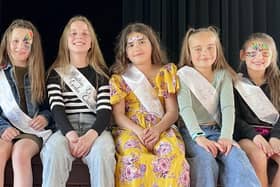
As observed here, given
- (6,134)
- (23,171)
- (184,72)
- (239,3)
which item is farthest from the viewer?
(239,3)

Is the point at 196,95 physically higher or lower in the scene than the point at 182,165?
higher

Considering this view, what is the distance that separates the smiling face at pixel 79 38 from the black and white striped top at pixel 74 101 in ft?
0.29

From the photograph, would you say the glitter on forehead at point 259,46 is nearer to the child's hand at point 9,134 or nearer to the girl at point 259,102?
the girl at point 259,102

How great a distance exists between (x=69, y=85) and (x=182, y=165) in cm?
60

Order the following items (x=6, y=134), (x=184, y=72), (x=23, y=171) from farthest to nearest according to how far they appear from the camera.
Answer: (x=184, y=72) < (x=6, y=134) < (x=23, y=171)

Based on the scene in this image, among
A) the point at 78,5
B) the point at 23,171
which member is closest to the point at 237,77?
the point at 23,171

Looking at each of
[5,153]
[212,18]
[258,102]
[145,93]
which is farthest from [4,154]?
[212,18]

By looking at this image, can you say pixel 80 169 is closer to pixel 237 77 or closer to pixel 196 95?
pixel 196 95

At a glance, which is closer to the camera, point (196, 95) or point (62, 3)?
point (196, 95)

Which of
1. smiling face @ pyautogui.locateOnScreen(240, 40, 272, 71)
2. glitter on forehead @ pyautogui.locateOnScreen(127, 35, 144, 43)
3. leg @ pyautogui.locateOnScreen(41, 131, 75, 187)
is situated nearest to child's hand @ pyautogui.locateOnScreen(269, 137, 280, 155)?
smiling face @ pyautogui.locateOnScreen(240, 40, 272, 71)

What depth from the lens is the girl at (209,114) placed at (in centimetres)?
192

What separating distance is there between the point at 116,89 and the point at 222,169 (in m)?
0.54

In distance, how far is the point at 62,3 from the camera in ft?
10.2

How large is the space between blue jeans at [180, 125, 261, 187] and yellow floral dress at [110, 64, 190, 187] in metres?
0.05
